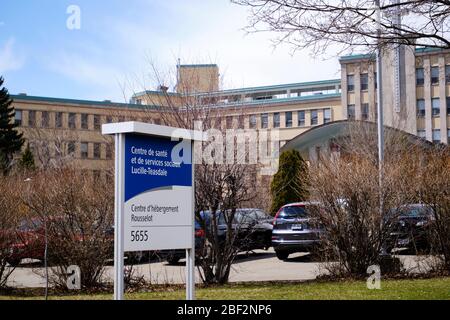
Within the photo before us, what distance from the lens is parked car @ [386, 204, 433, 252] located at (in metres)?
13.9

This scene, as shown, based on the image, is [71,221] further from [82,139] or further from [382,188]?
[82,139]

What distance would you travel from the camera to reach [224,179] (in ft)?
45.2

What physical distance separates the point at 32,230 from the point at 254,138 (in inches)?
217

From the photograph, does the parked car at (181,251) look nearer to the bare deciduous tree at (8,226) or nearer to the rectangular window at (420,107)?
the bare deciduous tree at (8,226)

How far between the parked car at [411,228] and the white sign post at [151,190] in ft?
21.6

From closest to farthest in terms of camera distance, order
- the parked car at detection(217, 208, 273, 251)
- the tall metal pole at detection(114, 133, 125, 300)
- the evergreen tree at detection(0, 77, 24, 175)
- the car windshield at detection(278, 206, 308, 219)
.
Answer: the tall metal pole at detection(114, 133, 125, 300), the parked car at detection(217, 208, 273, 251), the car windshield at detection(278, 206, 308, 219), the evergreen tree at detection(0, 77, 24, 175)

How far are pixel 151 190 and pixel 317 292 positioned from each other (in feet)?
15.1

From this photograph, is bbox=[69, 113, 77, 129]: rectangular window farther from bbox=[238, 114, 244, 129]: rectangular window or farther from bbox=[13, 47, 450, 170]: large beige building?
bbox=[238, 114, 244, 129]: rectangular window

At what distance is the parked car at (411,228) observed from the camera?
13.9m

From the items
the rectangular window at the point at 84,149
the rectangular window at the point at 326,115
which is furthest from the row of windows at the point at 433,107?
the rectangular window at the point at 84,149

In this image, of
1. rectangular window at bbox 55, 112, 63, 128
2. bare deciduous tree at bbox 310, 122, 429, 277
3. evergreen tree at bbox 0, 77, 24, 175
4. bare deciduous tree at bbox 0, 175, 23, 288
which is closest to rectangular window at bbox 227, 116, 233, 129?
bare deciduous tree at bbox 310, 122, 429, 277

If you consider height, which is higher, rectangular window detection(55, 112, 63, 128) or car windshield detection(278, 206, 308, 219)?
rectangular window detection(55, 112, 63, 128)

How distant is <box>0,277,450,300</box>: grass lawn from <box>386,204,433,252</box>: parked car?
1.05 m
